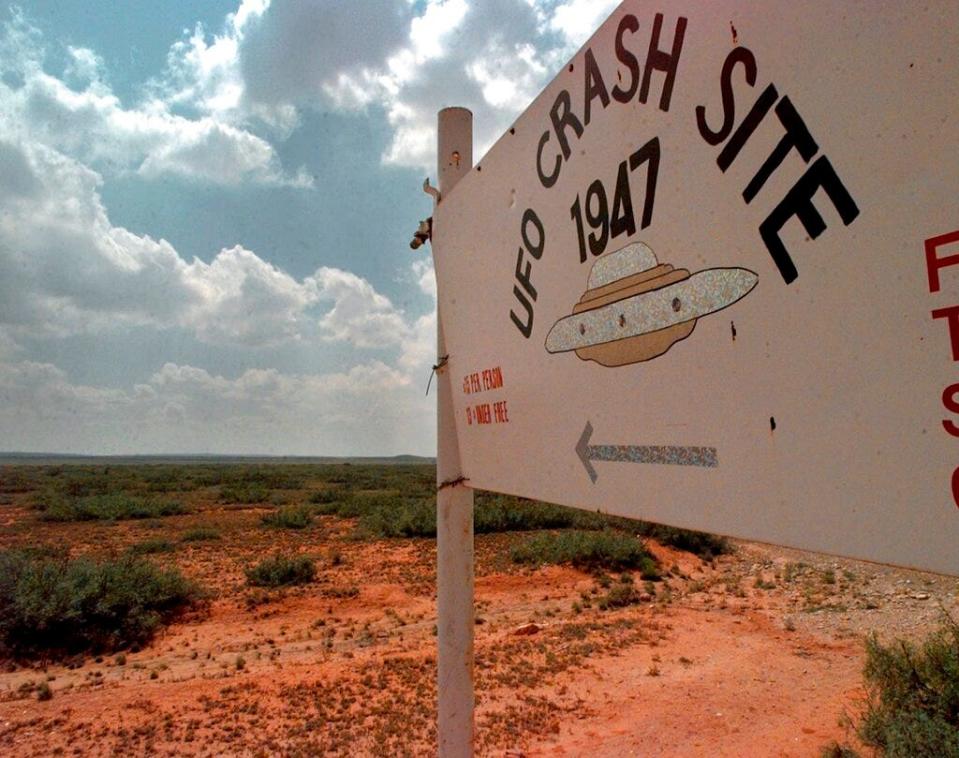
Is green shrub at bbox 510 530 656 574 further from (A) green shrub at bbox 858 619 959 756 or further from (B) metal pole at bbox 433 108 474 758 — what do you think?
(B) metal pole at bbox 433 108 474 758

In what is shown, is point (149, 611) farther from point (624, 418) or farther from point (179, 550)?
point (624, 418)

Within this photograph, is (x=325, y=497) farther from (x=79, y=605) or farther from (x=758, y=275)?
(x=758, y=275)

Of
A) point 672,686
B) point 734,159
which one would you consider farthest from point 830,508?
point 672,686

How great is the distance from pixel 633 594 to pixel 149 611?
8.22 m

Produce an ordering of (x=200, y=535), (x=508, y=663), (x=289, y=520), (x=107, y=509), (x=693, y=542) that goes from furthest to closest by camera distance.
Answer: (x=107, y=509) < (x=289, y=520) < (x=200, y=535) < (x=693, y=542) < (x=508, y=663)

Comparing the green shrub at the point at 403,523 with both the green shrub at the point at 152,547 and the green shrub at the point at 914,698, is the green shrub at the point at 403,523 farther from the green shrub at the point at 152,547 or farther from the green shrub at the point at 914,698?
the green shrub at the point at 914,698

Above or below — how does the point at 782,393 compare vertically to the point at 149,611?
above

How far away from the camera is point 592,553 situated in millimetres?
14172

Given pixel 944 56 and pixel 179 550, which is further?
pixel 179 550

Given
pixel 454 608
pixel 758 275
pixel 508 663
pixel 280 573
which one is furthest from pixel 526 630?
pixel 758 275

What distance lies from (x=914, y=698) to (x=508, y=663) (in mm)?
4174

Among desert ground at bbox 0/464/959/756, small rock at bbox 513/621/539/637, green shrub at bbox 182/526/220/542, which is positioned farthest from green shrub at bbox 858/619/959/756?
green shrub at bbox 182/526/220/542

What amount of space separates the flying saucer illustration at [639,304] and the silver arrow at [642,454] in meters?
0.19

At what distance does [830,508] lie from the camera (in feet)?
3.15
